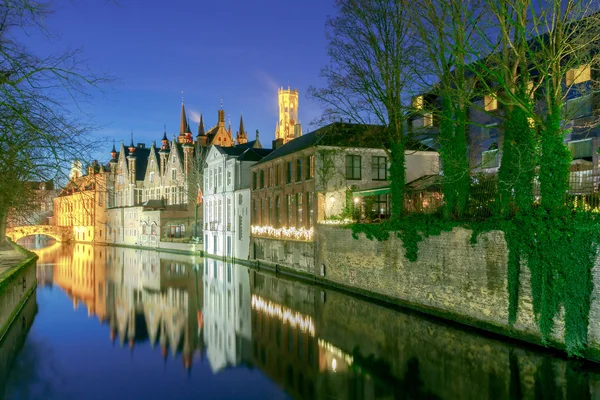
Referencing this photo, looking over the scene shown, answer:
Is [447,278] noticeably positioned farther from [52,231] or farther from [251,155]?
[52,231]

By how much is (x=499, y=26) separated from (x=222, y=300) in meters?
17.1

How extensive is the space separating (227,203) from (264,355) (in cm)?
3182

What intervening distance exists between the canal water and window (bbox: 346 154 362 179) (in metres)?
9.52

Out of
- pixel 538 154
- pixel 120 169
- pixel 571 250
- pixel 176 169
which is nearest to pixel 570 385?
pixel 571 250

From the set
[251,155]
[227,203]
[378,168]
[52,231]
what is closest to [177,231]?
[227,203]

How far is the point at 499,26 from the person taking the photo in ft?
51.5

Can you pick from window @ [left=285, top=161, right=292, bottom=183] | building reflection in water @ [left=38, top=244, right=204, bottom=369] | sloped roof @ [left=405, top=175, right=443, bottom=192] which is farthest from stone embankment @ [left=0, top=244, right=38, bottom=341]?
window @ [left=285, top=161, right=292, bottom=183]

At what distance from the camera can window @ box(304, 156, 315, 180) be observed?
32.4 m

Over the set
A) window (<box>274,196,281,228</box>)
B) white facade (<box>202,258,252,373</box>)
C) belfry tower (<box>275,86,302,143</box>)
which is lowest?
white facade (<box>202,258,252,373</box>)

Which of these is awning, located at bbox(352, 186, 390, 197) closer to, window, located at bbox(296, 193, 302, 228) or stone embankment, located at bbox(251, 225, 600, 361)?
stone embankment, located at bbox(251, 225, 600, 361)

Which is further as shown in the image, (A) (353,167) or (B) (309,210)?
(B) (309,210)

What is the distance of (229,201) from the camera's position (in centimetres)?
4622

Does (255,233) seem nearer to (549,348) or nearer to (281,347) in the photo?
(281,347)

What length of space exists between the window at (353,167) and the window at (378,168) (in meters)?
0.97
